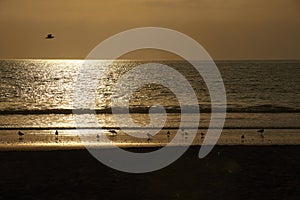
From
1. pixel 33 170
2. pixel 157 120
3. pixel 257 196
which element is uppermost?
pixel 157 120

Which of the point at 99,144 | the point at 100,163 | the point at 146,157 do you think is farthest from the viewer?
the point at 99,144

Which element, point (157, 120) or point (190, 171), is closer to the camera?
point (190, 171)

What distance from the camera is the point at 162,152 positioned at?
75.3ft

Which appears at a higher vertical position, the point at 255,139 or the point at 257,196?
the point at 255,139

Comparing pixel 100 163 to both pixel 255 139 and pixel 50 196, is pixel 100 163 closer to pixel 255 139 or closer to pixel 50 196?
pixel 50 196

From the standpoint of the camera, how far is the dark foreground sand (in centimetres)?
1495

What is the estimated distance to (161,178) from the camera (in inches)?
663

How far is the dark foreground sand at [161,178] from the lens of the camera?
588 inches

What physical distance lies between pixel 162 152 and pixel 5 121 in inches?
767

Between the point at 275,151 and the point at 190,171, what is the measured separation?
5736 mm

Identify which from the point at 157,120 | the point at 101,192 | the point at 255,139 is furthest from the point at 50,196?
the point at 157,120

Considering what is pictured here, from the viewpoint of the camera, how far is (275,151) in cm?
2219

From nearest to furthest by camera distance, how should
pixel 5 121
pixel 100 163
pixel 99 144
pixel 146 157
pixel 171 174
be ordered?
pixel 171 174 → pixel 100 163 → pixel 146 157 → pixel 99 144 → pixel 5 121

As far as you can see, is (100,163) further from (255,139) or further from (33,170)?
(255,139)
